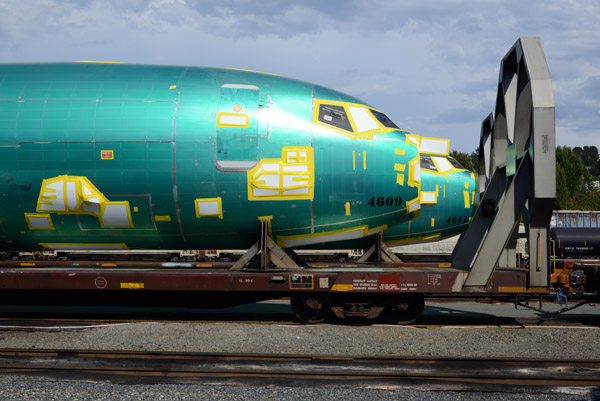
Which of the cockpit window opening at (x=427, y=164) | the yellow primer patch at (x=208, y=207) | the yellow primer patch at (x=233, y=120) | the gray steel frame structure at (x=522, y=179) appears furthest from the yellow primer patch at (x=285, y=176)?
the cockpit window opening at (x=427, y=164)

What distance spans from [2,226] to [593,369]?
38.4 ft

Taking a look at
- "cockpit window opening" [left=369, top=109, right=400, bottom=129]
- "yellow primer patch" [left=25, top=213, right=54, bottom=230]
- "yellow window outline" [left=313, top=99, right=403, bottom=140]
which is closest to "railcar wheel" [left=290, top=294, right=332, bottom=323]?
"yellow window outline" [left=313, top=99, right=403, bottom=140]

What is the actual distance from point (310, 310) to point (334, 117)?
4.18 metres

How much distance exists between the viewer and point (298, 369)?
318 inches

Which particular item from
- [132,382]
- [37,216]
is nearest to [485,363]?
[132,382]

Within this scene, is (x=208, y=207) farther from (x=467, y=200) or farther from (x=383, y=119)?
(x=467, y=200)

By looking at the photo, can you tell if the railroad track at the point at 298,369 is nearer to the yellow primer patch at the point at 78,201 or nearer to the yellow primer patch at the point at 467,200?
the yellow primer patch at the point at 78,201

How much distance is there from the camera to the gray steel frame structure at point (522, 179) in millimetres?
10297

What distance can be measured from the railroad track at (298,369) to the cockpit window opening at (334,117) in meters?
5.28

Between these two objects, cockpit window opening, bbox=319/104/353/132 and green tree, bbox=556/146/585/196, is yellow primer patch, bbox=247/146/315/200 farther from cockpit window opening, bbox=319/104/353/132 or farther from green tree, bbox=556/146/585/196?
green tree, bbox=556/146/585/196

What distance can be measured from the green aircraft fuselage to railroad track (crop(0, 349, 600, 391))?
373 centimetres

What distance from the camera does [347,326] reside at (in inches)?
449

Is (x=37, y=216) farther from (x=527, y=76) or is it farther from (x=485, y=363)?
(x=527, y=76)

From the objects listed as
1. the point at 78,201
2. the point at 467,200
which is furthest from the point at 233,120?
the point at 467,200
